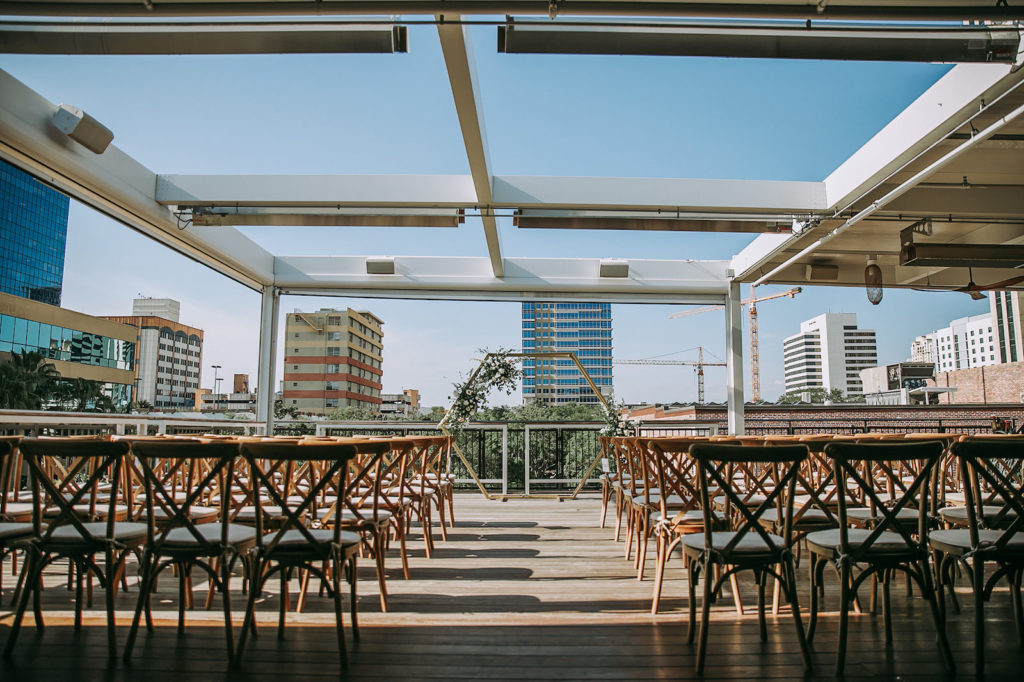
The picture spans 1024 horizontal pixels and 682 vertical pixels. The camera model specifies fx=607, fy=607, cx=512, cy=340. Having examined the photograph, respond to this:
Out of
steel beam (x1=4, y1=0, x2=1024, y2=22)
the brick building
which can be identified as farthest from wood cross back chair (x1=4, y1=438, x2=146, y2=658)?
the brick building

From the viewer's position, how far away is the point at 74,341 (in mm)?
6117

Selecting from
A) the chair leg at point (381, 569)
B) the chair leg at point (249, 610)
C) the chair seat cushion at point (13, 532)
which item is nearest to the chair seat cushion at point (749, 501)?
the chair leg at point (381, 569)

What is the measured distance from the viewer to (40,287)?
5684mm

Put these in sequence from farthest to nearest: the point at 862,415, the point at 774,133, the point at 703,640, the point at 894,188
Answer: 1. the point at 862,415
2. the point at 774,133
3. the point at 894,188
4. the point at 703,640

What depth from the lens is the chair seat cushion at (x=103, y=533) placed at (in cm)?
272

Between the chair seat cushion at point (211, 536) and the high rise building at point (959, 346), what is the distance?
2680cm

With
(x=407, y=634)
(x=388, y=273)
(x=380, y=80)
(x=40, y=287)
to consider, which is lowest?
(x=407, y=634)

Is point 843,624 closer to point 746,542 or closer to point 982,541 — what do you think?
point 746,542

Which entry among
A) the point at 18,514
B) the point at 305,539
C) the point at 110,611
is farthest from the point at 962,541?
the point at 18,514

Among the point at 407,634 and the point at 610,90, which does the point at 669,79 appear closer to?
the point at 610,90

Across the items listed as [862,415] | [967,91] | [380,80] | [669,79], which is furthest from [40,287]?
[862,415]

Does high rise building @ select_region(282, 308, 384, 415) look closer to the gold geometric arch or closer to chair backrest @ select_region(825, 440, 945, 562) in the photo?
the gold geometric arch

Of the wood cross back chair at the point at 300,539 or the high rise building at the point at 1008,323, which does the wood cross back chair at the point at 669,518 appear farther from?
the high rise building at the point at 1008,323

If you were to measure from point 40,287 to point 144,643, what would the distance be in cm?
450
